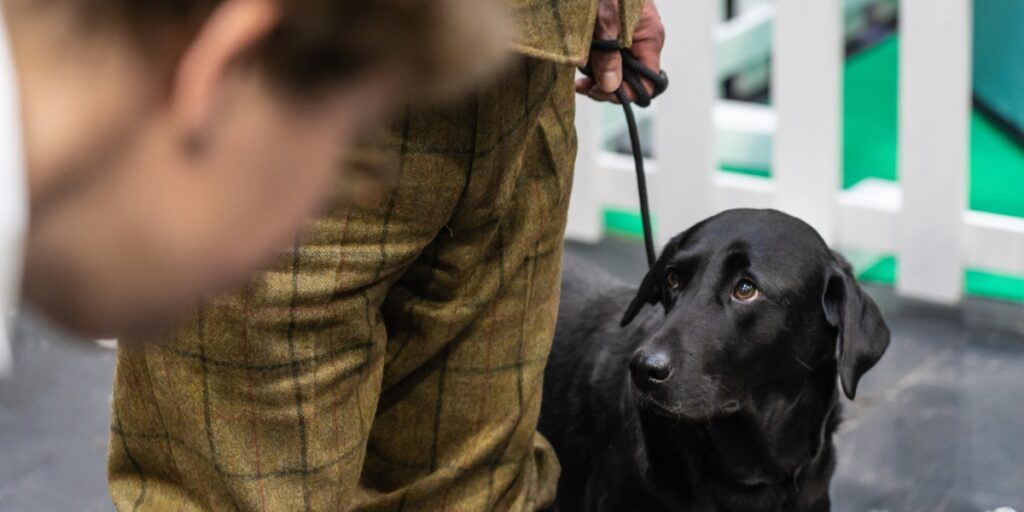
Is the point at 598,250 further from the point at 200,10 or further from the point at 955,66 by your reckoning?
the point at 200,10

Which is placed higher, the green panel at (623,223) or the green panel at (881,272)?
the green panel at (623,223)

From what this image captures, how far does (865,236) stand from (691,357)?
200 centimetres

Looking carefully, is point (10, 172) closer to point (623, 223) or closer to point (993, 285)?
point (993, 285)

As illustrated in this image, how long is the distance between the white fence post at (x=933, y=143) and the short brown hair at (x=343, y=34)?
3.38m

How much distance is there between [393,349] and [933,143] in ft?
7.34

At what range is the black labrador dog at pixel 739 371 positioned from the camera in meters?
2.40

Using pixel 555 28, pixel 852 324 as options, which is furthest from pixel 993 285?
pixel 555 28

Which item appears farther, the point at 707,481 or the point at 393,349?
the point at 707,481

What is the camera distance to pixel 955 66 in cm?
389

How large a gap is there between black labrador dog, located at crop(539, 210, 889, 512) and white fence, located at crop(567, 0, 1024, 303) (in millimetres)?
1530

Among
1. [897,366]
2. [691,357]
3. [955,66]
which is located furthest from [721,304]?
[955,66]

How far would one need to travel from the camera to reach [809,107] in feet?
13.7

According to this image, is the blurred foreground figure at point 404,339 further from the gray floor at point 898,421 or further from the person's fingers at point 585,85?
the gray floor at point 898,421

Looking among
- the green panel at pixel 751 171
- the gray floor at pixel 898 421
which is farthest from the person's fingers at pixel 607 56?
the green panel at pixel 751 171
